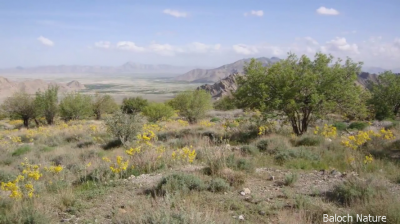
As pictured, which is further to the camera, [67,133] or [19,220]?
[67,133]

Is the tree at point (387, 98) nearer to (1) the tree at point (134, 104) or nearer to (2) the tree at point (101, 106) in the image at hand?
(1) the tree at point (134, 104)

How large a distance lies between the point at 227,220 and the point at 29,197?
12.7 feet

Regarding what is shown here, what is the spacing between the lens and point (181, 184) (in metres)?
5.88

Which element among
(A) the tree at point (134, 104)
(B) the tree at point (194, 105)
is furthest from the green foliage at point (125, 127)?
(A) the tree at point (134, 104)

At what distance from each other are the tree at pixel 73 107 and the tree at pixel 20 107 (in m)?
2.67

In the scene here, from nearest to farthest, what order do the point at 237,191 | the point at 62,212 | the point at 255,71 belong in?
the point at 62,212 → the point at 237,191 → the point at 255,71

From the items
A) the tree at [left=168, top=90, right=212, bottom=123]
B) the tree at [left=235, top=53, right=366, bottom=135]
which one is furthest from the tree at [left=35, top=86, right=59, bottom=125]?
the tree at [left=235, top=53, right=366, bottom=135]

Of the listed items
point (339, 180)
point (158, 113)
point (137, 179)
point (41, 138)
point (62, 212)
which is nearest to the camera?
point (62, 212)

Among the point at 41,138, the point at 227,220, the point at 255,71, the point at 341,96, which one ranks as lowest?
the point at 41,138

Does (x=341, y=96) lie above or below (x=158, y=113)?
above

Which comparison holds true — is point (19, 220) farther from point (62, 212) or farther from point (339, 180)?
point (339, 180)

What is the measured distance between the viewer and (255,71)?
40.8 ft

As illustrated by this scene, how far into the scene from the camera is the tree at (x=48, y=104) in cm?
2614

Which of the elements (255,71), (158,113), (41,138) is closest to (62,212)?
(255,71)
